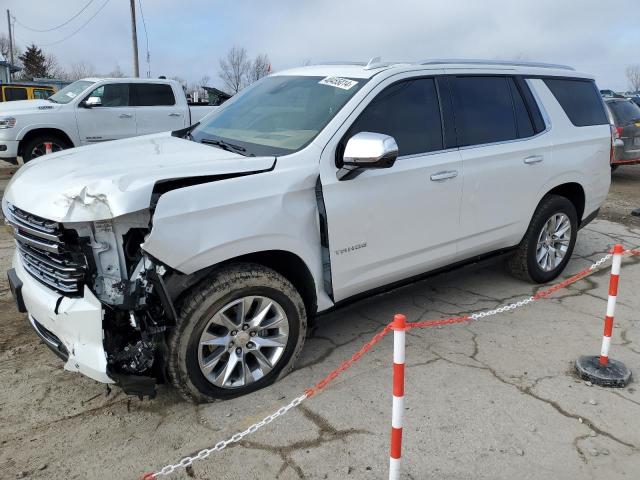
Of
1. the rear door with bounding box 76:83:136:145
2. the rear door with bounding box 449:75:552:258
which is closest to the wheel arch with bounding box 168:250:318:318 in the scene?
the rear door with bounding box 449:75:552:258

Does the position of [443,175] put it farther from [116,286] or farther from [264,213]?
[116,286]

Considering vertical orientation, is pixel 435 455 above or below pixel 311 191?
below

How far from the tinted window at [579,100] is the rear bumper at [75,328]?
4218 mm

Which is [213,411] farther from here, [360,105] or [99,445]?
[360,105]

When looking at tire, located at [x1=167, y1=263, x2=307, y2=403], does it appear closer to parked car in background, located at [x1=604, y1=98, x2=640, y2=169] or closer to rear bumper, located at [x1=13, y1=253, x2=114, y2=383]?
rear bumper, located at [x1=13, y1=253, x2=114, y2=383]

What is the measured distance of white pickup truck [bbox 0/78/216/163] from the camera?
9758 mm

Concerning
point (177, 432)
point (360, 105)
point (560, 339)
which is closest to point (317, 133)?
point (360, 105)

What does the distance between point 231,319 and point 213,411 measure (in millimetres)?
533

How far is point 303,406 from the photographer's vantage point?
10.3ft

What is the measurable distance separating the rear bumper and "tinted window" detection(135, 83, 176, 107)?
880cm

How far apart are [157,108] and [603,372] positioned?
9866 mm

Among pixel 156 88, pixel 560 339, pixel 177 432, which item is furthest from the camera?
pixel 156 88

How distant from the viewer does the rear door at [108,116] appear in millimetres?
10305

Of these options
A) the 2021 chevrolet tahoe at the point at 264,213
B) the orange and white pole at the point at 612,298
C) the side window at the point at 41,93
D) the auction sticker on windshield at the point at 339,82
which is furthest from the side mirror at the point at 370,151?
the side window at the point at 41,93
